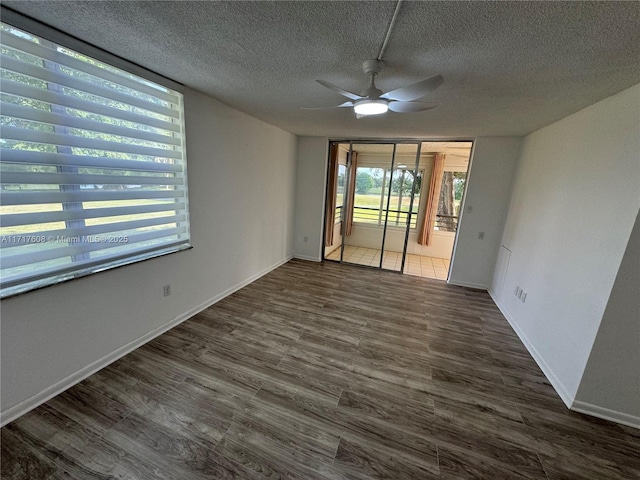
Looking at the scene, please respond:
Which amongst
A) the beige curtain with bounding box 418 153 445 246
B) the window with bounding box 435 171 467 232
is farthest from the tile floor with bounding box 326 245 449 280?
the window with bounding box 435 171 467 232

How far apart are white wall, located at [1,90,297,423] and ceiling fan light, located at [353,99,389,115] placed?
1.68m

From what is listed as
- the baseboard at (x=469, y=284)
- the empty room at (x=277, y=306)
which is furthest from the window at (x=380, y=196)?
the empty room at (x=277, y=306)

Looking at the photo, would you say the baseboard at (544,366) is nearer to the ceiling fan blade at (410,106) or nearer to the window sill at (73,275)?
the ceiling fan blade at (410,106)

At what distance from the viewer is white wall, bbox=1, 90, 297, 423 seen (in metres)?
1.59

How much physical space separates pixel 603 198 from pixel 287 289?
3.25m

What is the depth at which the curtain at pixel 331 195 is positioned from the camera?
4.84m

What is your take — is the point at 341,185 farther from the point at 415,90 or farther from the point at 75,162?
the point at 75,162

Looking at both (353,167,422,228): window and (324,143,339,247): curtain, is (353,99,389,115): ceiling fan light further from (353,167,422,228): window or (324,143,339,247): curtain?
(353,167,422,228): window

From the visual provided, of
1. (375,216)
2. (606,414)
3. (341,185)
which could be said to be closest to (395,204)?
(375,216)

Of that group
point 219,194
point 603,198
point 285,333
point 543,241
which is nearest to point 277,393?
point 285,333

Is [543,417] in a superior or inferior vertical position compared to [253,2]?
inferior

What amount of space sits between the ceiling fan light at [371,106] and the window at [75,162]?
5.55 ft

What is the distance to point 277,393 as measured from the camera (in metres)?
1.86

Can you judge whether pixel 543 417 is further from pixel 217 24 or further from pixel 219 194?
pixel 219 194
